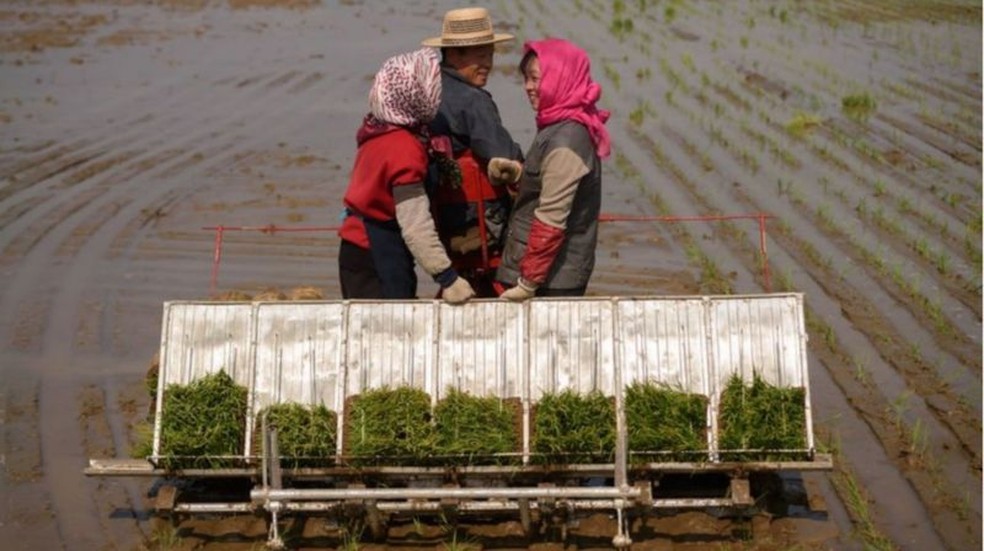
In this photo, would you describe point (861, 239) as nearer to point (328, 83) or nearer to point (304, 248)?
point (304, 248)

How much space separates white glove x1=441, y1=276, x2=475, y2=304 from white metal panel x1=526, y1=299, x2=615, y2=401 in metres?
0.25

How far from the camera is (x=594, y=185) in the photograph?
5871 millimetres

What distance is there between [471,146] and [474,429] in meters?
1.14

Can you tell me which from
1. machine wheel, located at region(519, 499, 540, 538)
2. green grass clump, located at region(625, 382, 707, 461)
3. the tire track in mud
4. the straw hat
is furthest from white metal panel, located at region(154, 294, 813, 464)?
the straw hat

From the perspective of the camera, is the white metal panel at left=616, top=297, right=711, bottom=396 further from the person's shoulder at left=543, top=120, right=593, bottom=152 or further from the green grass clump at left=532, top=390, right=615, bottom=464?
the person's shoulder at left=543, top=120, right=593, bottom=152

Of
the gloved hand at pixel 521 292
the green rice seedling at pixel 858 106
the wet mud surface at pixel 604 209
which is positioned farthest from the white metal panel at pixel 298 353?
the green rice seedling at pixel 858 106

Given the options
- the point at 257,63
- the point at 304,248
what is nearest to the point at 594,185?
the point at 304,248

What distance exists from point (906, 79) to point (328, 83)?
628 centimetres

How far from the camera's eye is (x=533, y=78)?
5750 mm

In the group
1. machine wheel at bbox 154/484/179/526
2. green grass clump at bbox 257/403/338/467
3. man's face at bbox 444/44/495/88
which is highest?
man's face at bbox 444/44/495/88

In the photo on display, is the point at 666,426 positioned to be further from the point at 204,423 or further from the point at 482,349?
the point at 204,423

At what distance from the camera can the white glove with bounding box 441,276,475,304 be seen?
5.83 meters

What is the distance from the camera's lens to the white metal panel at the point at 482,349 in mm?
5844

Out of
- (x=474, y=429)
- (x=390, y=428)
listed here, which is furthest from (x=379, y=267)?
(x=474, y=429)
